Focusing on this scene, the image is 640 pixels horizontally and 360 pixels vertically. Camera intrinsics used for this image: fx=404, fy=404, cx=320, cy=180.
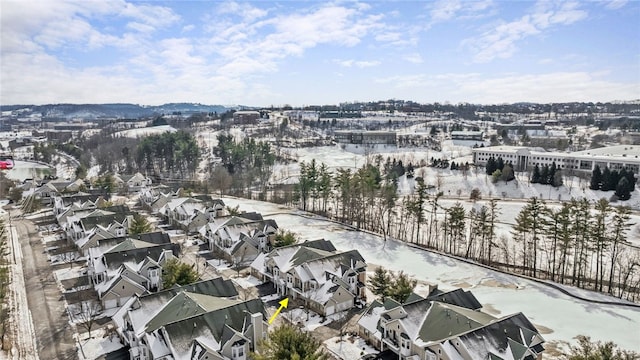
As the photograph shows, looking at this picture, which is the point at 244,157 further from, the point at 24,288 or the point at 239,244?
the point at 24,288

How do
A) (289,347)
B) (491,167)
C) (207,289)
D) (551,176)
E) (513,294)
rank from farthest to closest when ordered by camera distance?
(491,167) → (551,176) → (513,294) → (207,289) → (289,347)

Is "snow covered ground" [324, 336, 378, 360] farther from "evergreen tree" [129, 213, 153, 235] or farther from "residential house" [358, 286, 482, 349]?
"evergreen tree" [129, 213, 153, 235]

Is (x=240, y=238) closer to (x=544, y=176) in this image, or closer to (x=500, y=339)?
(x=500, y=339)

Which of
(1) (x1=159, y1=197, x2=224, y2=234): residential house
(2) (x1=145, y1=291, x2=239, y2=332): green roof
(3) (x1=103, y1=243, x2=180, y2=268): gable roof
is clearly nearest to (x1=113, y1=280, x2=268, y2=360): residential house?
(2) (x1=145, y1=291, x2=239, y2=332): green roof

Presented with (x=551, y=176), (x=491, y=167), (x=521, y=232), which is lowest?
(x=521, y=232)

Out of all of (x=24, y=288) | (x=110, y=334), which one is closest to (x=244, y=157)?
(x=24, y=288)

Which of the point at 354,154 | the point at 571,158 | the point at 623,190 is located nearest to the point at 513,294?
the point at 623,190

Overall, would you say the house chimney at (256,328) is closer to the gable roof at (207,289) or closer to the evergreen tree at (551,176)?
the gable roof at (207,289)
